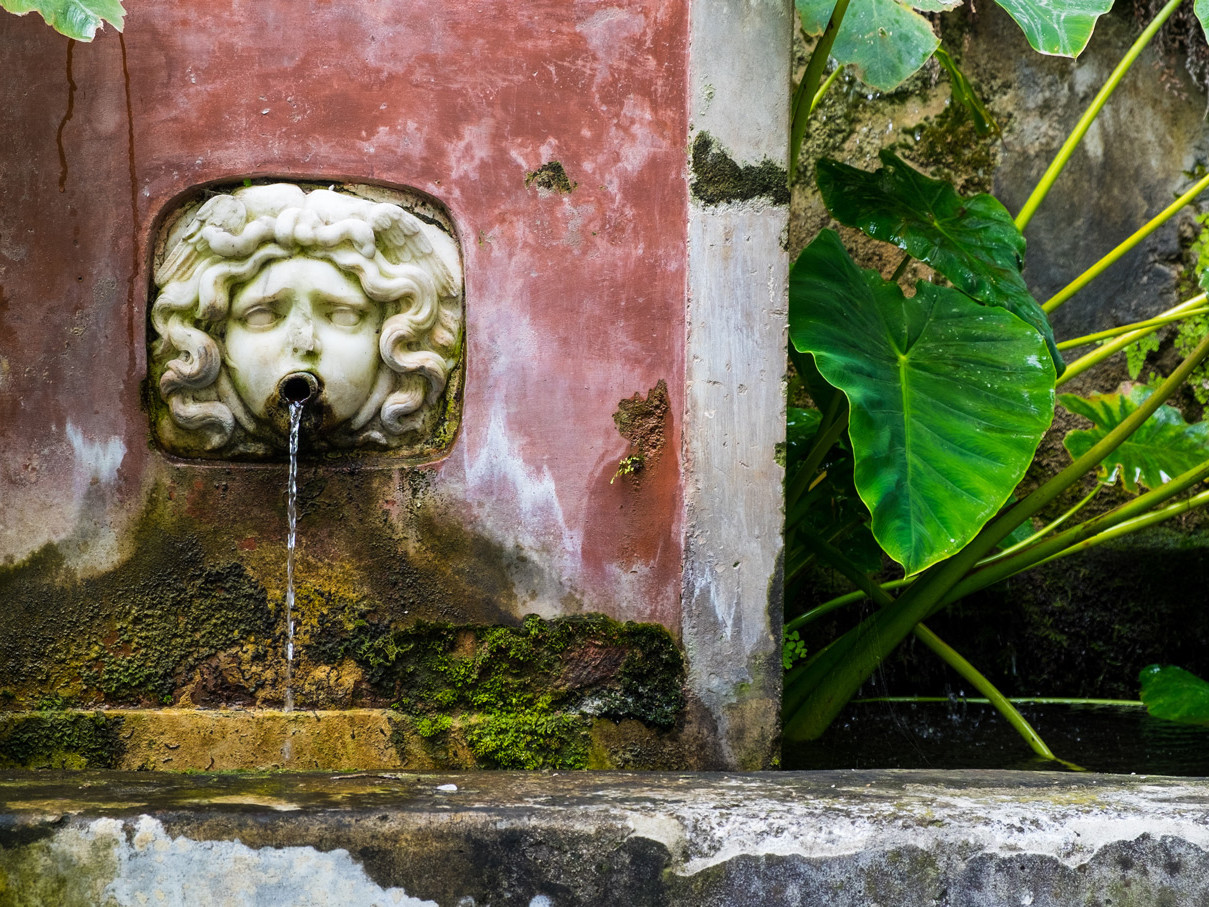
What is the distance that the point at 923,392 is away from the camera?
92.9 inches

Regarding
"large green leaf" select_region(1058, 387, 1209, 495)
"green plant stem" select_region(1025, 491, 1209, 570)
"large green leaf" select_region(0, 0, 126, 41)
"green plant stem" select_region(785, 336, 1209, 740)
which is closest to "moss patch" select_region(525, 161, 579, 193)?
"large green leaf" select_region(0, 0, 126, 41)

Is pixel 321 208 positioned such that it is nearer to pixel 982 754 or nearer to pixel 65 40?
pixel 65 40

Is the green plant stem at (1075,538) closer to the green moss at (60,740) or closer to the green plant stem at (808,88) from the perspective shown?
the green plant stem at (808,88)

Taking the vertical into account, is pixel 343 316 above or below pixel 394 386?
above

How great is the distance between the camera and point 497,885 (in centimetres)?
157

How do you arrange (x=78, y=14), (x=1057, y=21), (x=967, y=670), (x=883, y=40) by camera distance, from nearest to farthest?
(x=78, y=14) < (x=1057, y=21) < (x=883, y=40) < (x=967, y=670)

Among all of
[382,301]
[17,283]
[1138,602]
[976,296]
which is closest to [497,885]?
[382,301]

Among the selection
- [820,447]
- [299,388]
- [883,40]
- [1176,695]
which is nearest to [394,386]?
[299,388]

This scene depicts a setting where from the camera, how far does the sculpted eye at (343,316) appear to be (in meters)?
2.27

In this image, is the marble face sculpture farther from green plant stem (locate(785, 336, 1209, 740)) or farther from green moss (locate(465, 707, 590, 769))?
green plant stem (locate(785, 336, 1209, 740))

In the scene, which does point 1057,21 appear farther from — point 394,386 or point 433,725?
point 433,725

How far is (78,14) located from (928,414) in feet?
5.70

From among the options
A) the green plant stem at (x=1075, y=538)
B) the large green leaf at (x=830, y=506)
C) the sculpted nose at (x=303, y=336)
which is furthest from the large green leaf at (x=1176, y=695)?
the sculpted nose at (x=303, y=336)

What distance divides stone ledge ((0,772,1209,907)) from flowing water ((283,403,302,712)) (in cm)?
63
